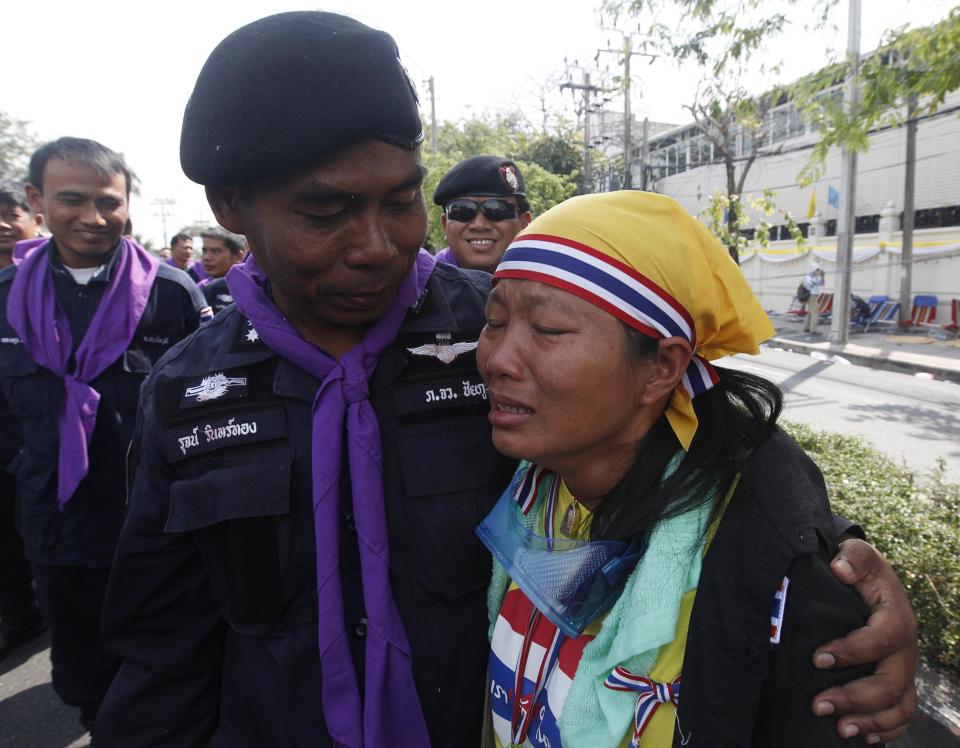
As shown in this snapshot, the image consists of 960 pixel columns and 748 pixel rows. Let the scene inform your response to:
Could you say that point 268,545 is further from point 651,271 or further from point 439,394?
point 651,271

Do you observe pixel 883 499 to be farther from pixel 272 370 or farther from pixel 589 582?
pixel 272 370

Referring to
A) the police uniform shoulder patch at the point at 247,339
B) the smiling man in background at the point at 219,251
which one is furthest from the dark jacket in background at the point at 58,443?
the smiling man in background at the point at 219,251

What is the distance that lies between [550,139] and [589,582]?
28022mm

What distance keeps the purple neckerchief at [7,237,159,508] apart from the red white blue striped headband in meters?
2.20

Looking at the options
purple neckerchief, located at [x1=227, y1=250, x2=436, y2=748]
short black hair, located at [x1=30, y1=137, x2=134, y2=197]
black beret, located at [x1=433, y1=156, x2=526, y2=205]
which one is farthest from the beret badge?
purple neckerchief, located at [x1=227, y1=250, x2=436, y2=748]

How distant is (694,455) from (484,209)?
118 inches

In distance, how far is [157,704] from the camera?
4.75ft

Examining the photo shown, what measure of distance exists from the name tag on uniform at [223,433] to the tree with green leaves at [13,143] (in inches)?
1367

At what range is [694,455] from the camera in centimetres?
133

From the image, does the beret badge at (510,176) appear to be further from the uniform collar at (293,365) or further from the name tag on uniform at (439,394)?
the name tag on uniform at (439,394)

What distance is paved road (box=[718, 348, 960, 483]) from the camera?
23.9 feet

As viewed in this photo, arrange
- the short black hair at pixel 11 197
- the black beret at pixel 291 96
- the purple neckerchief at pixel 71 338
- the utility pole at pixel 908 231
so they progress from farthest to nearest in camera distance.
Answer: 1. the utility pole at pixel 908 231
2. the short black hair at pixel 11 197
3. the purple neckerchief at pixel 71 338
4. the black beret at pixel 291 96

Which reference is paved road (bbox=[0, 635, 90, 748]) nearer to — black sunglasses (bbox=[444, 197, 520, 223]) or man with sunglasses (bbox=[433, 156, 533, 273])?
man with sunglasses (bbox=[433, 156, 533, 273])

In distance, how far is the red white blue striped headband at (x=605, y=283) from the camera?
4.06ft
